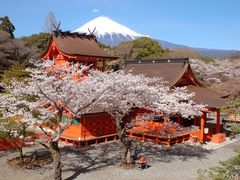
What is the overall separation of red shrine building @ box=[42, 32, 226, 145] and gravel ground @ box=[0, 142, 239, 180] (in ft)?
2.96

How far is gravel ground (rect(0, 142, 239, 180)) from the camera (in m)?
13.7

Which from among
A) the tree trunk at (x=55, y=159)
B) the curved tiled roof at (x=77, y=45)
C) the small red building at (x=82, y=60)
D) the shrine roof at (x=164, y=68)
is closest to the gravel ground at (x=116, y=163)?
the small red building at (x=82, y=60)

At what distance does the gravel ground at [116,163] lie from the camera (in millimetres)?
13695

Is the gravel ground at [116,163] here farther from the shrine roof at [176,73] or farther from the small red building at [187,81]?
the shrine roof at [176,73]

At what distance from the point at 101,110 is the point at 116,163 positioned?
16.3 ft

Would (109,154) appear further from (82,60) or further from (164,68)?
(164,68)

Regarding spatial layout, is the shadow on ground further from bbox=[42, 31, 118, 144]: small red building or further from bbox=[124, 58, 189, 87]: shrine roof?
bbox=[124, 58, 189, 87]: shrine roof

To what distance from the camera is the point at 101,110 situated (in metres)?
19.9

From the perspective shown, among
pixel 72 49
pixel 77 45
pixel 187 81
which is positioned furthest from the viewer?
pixel 187 81

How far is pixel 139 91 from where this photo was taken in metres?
15.1

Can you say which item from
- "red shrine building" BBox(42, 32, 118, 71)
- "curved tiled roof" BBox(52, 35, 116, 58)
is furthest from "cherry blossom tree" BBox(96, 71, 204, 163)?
"curved tiled roof" BBox(52, 35, 116, 58)

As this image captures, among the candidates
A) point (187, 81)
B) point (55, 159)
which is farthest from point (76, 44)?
point (55, 159)

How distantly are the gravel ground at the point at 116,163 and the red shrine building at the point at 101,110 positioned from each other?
2.96 feet

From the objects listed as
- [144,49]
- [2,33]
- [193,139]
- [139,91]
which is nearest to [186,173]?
[139,91]
